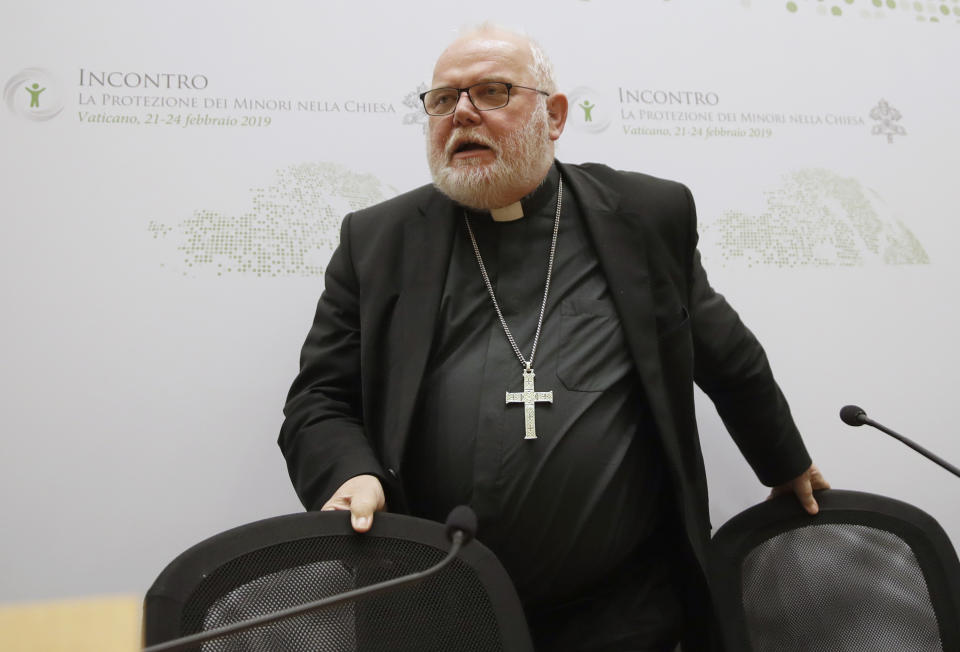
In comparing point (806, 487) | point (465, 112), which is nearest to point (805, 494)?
point (806, 487)

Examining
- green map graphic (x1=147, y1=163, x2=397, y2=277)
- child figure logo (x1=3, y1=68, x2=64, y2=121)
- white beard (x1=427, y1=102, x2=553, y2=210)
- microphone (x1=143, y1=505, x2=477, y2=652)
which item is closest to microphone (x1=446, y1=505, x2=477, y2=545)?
microphone (x1=143, y1=505, x2=477, y2=652)

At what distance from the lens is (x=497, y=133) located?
1834mm

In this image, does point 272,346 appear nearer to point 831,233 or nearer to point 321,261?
point 321,261

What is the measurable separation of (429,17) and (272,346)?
1047 millimetres

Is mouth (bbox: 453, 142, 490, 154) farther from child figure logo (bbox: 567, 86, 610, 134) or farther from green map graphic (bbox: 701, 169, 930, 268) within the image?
green map graphic (bbox: 701, 169, 930, 268)

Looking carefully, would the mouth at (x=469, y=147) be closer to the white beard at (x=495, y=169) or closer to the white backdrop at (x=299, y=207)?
the white beard at (x=495, y=169)

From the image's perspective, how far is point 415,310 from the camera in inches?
68.0

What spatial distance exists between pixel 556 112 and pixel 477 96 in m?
0.25

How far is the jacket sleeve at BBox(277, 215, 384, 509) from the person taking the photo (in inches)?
60.4

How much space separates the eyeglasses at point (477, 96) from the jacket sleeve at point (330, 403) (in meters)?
0.35

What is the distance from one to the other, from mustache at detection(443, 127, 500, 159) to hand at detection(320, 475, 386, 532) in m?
0.80

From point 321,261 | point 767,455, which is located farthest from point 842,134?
point 321,261

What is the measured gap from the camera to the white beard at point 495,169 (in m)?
1.83

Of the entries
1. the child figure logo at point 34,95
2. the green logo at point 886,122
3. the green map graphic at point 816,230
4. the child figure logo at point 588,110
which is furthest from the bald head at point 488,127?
the green logo at point 886,122
